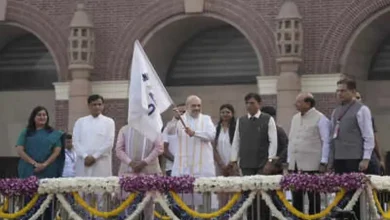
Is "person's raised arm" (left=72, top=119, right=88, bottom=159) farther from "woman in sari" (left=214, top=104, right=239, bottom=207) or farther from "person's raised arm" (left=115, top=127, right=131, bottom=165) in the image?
"woman in sari" (left=214, top=104, right=239, bottom=207)

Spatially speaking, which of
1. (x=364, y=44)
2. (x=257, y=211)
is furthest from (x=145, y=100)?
(x=364, y=44)

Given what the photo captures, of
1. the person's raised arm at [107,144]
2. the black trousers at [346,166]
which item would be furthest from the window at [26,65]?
the black trousers at [346,166]

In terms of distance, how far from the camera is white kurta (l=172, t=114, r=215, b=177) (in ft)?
51.1

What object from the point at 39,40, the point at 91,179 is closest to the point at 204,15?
the point at 39,40

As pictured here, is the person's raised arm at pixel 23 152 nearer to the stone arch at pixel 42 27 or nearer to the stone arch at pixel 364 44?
the stone arch at pixel 364 44

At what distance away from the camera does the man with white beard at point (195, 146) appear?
1557cm

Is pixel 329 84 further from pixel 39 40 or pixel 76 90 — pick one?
pixel 39 40

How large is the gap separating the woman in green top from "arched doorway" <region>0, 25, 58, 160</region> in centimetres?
1136

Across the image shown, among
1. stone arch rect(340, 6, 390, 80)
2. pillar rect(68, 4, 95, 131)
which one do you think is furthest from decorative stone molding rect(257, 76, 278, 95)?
pillar rect(68, 4, 95, 131)

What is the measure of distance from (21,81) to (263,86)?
7.04m

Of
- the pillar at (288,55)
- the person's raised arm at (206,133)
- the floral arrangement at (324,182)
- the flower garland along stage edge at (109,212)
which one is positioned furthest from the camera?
the pillar at (288,55)

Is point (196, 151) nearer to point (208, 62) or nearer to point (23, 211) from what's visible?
point (23, 211)

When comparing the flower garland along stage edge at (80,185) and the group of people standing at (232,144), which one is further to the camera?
the group of people standing at (232,144)

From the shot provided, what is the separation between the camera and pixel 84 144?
1608 centimetres
